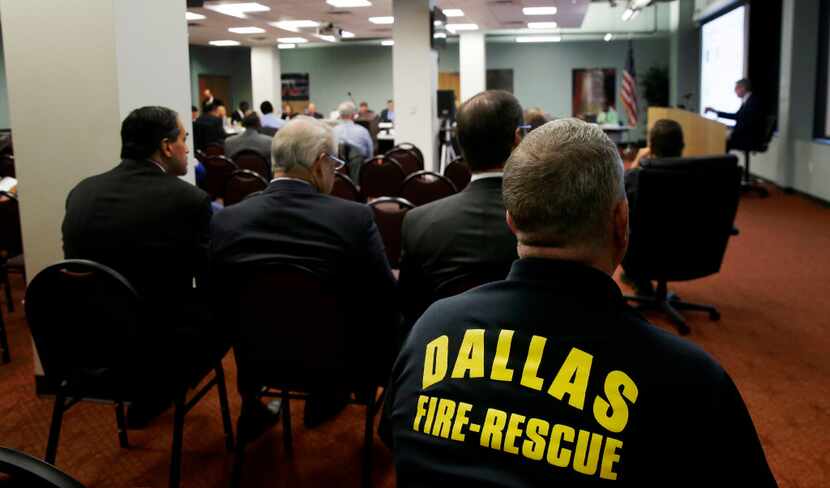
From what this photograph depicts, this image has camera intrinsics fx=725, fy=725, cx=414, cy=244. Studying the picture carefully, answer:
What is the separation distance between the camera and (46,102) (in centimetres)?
318

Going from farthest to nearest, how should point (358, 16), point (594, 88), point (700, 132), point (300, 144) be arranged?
point (594, 88)
point (358, 16)
point (700, 132)
point (300, 144)

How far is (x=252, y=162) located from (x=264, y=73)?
1246cm

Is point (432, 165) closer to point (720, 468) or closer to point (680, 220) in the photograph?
point (680, 220)

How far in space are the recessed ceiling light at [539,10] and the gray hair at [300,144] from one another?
1070cm

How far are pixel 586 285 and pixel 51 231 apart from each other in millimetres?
2988

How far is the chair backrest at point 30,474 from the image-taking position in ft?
2.57

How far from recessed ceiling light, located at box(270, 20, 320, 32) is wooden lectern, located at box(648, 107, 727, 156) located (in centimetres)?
693

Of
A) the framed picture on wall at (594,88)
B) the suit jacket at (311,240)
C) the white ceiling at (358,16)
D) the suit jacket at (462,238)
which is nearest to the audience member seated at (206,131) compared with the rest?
the white ceiling at (358,16)

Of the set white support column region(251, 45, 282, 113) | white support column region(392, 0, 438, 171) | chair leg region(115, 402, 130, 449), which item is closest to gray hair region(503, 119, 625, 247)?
chair leg region(115, 402, 130, 449)

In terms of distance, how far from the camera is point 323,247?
7.15 feet

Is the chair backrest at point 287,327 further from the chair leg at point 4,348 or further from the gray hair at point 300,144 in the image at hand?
the chair leg at point 4,348

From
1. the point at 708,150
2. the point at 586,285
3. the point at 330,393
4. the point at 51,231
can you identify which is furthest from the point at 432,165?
the point at 586,285

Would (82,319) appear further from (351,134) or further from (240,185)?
(351,134)

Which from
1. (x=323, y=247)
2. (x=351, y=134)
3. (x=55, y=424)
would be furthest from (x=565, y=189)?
(x=351, y=134)
